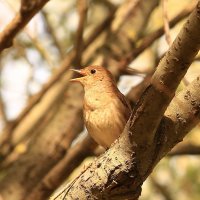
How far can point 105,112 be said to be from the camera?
4.15m

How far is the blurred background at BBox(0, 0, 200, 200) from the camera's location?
483 centimetres

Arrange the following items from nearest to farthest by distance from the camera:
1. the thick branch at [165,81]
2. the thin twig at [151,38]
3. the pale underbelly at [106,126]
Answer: the thick branch at [165,81] < the pale underbelly at [106,126] < the thin twig at [151,38]

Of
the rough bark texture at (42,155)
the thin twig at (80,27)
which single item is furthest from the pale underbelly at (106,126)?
the rough bark texture at (42,155)

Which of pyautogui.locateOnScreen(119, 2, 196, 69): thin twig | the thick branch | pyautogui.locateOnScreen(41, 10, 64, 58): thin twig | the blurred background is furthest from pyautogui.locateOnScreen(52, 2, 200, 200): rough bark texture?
pyautogui.locateOnScreen(41, 10, 64, 58): thin twig

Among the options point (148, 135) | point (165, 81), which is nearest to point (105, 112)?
point (148, 135)

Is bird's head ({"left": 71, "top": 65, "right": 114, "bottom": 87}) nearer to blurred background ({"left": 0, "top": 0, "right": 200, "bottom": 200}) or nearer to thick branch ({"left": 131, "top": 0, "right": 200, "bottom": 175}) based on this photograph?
blurred background ({"left": 0, "top": 0, "right": 200, "bottom": 200})

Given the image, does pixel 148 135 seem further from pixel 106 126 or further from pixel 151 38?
pixel 151 38

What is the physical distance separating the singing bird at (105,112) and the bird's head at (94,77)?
0.06 metres

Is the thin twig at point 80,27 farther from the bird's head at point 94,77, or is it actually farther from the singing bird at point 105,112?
the singing bird at point 105,112

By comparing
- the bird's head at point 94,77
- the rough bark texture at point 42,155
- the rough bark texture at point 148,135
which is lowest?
the rough bark texture at point 42,155

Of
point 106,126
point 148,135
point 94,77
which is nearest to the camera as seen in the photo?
point 148,135

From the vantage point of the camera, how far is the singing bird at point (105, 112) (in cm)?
409

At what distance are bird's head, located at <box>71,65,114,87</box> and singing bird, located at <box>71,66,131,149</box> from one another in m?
0.06

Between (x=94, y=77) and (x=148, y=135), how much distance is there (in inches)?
93.1
